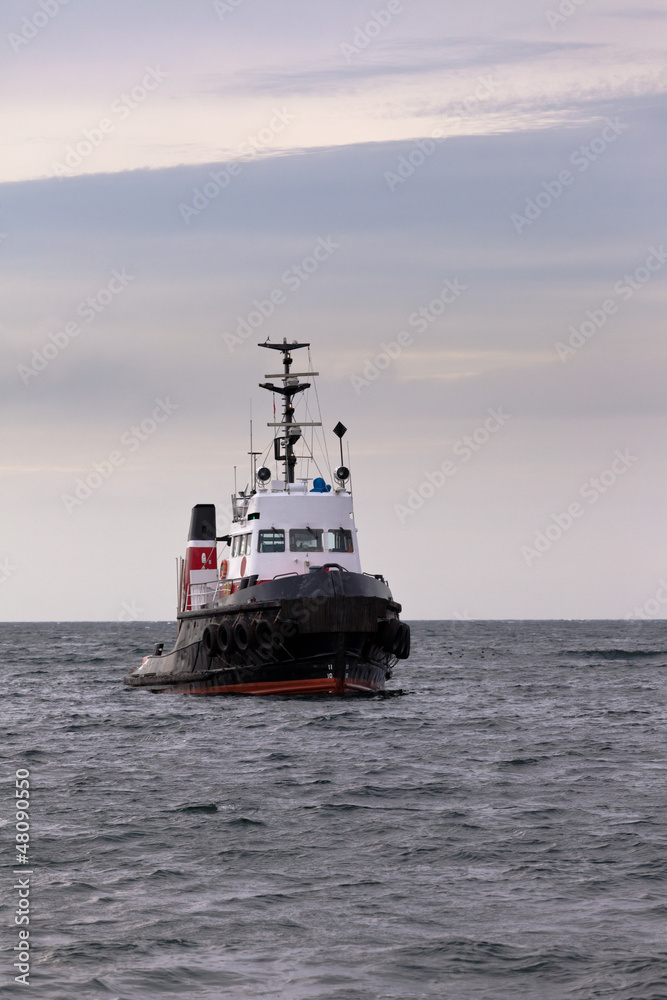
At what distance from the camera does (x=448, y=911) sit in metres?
10.9

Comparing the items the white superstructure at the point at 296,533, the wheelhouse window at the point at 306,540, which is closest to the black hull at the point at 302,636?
the white superstructure at the point at 296,533

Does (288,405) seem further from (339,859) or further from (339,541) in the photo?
(339,859)

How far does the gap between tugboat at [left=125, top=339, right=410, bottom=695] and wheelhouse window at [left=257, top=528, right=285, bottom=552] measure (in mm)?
27

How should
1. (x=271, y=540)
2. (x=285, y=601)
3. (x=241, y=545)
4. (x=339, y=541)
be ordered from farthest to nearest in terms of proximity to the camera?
(x=241, y=545)
(x=339, y=541)
(x=271, y=540)
(x=285, y=601)

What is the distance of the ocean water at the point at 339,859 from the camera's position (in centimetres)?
932

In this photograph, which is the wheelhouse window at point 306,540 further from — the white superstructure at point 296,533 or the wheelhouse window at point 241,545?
the wheelhouse window at point 241,545

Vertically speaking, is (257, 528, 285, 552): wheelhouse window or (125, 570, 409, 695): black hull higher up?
(257, 528, 285, 552): wheelhouse window

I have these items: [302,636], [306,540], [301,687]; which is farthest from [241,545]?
[301,687]

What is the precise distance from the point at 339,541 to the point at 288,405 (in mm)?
5164

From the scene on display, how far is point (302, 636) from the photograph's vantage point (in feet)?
91.7

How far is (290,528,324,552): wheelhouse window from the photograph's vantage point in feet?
103

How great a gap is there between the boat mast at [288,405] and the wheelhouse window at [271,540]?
279 centimetres

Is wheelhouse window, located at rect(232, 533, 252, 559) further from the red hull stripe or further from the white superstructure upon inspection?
the red hull stripe

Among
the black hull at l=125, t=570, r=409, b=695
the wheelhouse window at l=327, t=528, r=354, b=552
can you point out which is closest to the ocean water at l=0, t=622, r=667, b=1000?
the black hull at l=125, t=570, r=409, b=695
